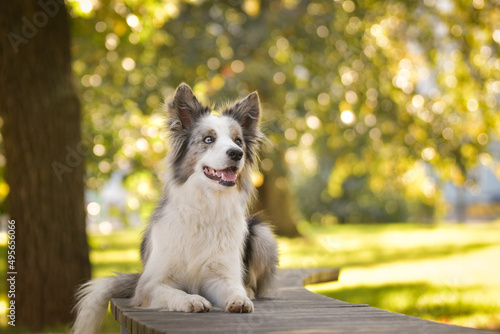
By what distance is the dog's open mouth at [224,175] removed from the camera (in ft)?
13.2

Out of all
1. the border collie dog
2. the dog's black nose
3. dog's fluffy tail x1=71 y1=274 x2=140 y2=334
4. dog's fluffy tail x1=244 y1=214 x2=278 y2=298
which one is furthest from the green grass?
the dog's black nose

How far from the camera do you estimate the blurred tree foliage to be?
1065 cm

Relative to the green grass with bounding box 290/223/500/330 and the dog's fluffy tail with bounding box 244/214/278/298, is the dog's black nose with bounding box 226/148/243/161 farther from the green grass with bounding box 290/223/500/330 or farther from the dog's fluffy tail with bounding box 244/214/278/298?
the green grass with bounding box 290/223/500/330

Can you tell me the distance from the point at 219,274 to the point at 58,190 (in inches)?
120

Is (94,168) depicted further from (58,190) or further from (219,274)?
(219,274)

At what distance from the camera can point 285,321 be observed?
333cm

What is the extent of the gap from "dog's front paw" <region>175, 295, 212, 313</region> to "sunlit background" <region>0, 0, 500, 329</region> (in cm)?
522

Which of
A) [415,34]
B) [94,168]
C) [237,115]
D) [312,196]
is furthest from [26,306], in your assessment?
[312,196]

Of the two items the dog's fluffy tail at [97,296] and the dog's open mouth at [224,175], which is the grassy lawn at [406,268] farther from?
the dog's open mouth at [224,175]

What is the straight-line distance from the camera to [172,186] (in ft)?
13.9

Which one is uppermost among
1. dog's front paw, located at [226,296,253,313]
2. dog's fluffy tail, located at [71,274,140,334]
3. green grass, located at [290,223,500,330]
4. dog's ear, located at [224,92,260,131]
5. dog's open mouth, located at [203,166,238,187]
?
dog's ear, located at [224,92,260,131]

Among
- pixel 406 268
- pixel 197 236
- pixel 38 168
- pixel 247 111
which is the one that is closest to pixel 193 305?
pixel 197 236

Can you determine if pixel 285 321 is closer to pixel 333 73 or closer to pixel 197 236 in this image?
pixel 197 236

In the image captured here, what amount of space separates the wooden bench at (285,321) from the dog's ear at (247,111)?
1374 millimetres
